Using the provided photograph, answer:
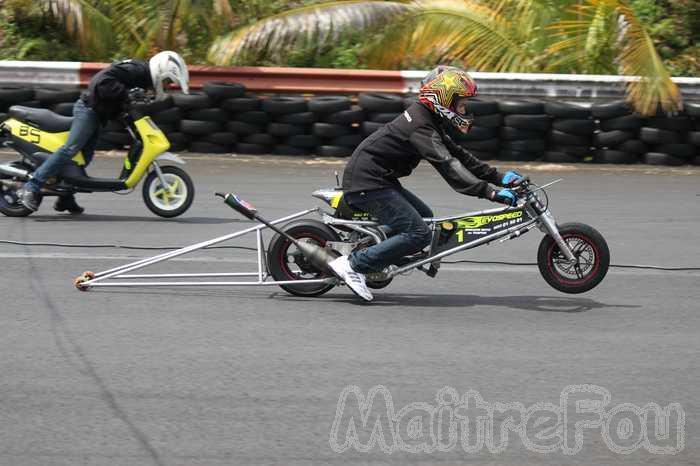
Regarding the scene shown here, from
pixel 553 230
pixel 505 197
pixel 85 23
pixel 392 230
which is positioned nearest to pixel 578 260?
pixel 553 230

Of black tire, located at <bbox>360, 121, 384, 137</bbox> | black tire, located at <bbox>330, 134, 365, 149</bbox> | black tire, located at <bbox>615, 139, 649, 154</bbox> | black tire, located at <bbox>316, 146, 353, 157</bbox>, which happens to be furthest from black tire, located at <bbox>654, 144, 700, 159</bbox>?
black tire, located at <bbox>316, 146, 353, 157</bbox>

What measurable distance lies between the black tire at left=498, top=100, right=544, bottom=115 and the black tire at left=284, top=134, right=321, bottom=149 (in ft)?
7.42

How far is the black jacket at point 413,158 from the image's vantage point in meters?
7.58

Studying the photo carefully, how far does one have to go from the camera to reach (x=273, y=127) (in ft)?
45.5

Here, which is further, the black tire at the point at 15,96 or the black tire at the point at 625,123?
the black tire at the point at 15,96

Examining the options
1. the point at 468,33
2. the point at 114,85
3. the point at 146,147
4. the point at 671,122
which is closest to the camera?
the point at 114,85

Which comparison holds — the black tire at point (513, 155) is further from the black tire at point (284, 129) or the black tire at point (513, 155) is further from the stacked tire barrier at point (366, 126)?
the black tire at point (284, 129)

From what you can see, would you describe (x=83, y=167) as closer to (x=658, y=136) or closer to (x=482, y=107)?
(x=482, y=107)

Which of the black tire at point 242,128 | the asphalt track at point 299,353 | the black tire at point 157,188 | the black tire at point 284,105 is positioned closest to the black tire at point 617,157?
the asphalt track at point 299,353

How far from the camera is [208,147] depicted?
14.0m

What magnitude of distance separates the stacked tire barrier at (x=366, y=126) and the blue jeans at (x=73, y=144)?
3043 millimetres

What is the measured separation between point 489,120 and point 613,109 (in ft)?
4.80

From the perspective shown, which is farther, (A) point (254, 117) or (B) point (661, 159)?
(A) point (254, 117)

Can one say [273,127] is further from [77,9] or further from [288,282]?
→ [288,282]
